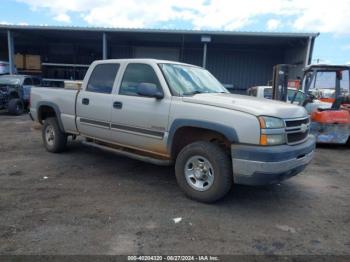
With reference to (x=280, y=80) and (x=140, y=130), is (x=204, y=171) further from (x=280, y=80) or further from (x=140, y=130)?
(x=280, y=80)

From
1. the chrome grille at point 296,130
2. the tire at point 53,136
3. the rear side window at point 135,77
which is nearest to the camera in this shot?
the chrome grille at point 296,130

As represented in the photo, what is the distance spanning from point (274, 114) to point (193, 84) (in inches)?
62.1

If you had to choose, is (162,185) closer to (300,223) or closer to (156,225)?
(156,225)

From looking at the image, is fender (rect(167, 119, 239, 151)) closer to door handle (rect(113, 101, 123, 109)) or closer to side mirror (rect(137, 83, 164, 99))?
side mirror (rect(137, 83, 164, 99))

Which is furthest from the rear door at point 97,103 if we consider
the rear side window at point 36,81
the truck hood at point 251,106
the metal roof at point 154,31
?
Answer: the rear side window at point 36,81

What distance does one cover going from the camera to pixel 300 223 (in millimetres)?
3902

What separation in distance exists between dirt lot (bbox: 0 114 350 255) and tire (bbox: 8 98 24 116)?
9.37 m

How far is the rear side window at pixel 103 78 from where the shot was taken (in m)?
5.54

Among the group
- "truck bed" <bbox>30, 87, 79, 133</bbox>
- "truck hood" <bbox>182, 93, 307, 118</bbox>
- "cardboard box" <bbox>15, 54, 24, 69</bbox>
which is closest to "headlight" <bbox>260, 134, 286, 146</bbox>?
"truck hood" <bbox>182, 93, 307, 118</bbox>

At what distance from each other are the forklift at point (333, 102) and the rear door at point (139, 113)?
5.31 metres

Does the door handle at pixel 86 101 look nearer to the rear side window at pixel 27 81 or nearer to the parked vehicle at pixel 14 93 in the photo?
the parked vehicle at pixel 14 93

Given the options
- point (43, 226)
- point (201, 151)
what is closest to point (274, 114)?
point (201, 151)

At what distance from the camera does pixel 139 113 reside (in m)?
4.88

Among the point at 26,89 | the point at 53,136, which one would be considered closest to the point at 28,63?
the point at 26,89
